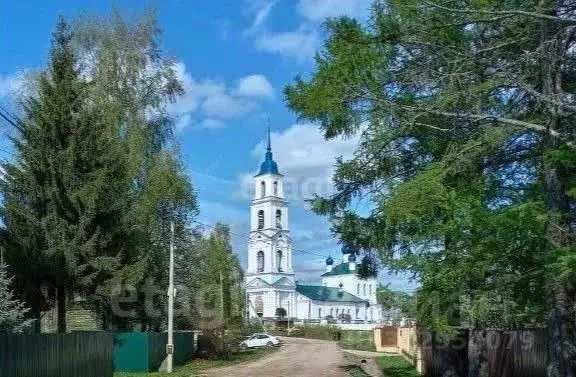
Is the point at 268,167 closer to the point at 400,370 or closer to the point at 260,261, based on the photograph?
the point at 260,261

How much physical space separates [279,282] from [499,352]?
7514 centimetres

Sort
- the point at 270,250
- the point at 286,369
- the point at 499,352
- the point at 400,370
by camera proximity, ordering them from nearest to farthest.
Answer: the point at 499,352 → the point at 400,370 → the point at 286,369 → the point at 270,250

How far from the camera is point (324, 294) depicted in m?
113

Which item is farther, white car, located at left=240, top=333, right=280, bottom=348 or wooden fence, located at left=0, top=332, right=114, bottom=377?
white car, located at left=240, top=333, right=280, bottom=348

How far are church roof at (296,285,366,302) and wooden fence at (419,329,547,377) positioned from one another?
85750 mm

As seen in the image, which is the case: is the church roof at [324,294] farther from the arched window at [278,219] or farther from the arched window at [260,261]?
the arched window at [278,219]

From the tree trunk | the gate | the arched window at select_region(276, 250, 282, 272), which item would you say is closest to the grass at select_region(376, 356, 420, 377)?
the tree trunk

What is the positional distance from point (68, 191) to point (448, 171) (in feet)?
52.1

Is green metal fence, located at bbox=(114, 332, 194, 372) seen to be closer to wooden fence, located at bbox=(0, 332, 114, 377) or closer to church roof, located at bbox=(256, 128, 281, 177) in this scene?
wooden fence, located at bbox=(0, 332, 114, 377)

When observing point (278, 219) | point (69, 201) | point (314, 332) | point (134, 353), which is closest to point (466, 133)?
point (69, 201)

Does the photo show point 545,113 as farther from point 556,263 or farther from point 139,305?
point 139,305

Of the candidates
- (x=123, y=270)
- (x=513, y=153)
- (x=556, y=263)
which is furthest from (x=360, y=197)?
(x=123, y=270)

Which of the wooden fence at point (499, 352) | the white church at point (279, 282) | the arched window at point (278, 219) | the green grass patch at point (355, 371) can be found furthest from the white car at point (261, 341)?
the wooden fence at point (499, 352)

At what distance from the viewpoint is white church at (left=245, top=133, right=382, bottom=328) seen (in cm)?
8475
